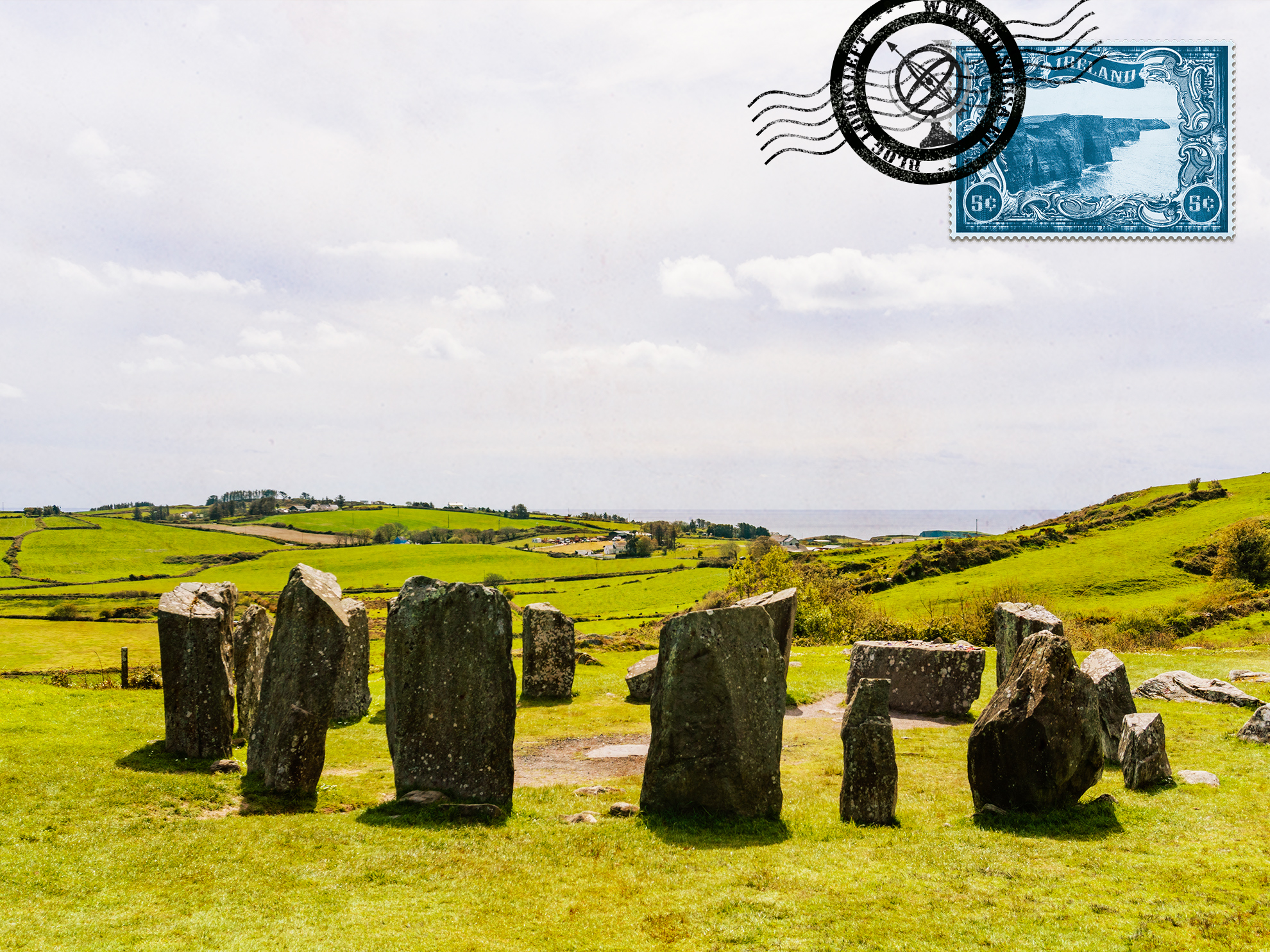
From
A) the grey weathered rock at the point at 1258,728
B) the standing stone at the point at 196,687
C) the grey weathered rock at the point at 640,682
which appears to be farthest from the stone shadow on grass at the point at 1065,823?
the standing stone at the point at 196,687

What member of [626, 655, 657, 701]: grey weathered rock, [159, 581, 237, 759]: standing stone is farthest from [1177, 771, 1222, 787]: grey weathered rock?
[159, 581, 237, 759]: standing stone

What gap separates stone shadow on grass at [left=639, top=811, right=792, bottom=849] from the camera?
429 inches

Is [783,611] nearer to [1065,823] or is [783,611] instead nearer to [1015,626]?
[1015,626]

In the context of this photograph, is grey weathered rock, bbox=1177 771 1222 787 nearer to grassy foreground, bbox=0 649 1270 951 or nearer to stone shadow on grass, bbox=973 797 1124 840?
grassy foreground, bbox=0 649 1270 951

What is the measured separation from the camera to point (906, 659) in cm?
2080

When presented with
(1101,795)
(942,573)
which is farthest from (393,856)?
(942,573)

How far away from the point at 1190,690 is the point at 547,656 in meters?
16.4

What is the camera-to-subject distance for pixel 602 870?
32.6ft

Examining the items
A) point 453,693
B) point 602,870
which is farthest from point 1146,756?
point 453,693

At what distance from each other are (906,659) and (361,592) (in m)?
55.3

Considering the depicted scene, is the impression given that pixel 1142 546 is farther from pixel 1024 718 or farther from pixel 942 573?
pixel 1024 718

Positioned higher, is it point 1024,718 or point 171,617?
point 171,617

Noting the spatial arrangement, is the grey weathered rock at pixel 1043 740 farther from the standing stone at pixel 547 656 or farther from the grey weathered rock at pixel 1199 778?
the standing stone at pixel 547 656

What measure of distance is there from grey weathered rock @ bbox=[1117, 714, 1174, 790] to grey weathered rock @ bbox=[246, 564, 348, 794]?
41.0ft
